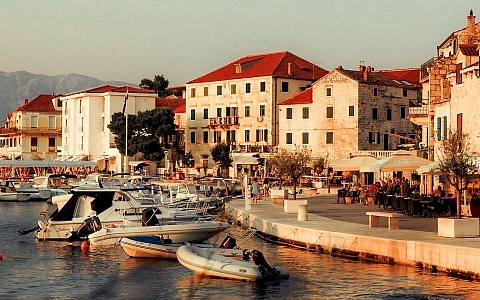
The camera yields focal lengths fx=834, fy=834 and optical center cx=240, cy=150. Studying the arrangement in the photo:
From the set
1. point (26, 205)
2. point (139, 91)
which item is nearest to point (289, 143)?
point (26, 205)

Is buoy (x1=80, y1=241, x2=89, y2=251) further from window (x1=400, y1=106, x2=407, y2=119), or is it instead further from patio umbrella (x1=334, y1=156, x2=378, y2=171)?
window (x1=400, y1=106, x2=407, y2=119)

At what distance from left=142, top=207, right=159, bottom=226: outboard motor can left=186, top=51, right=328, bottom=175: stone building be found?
4916 centimetres

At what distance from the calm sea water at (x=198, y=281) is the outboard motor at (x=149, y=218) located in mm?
1364

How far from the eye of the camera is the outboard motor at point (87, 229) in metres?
31.6

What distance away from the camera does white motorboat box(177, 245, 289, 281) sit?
2270 centimetres

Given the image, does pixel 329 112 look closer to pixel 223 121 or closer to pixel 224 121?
pixel 224 121

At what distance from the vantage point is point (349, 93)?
7262 cm

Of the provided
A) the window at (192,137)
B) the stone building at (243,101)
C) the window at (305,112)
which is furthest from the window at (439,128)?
the window at (192,137)

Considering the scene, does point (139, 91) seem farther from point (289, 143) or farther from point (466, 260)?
point (466, 260)

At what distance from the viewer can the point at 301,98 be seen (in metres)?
77.2

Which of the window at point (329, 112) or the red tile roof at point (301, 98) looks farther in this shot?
the red tile roof at point (301, 98)

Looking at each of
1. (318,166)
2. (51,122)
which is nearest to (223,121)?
(318,166)

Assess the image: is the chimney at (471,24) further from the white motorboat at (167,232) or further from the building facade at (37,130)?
the building facade at (37,130)

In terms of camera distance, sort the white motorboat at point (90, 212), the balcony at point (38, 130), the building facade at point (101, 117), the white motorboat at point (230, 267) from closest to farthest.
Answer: the white motorboat at point (230, 267) → the white motorboat at point (90, 212) → the building facade at point (101, 117) → the balcony at point (38, 130)
